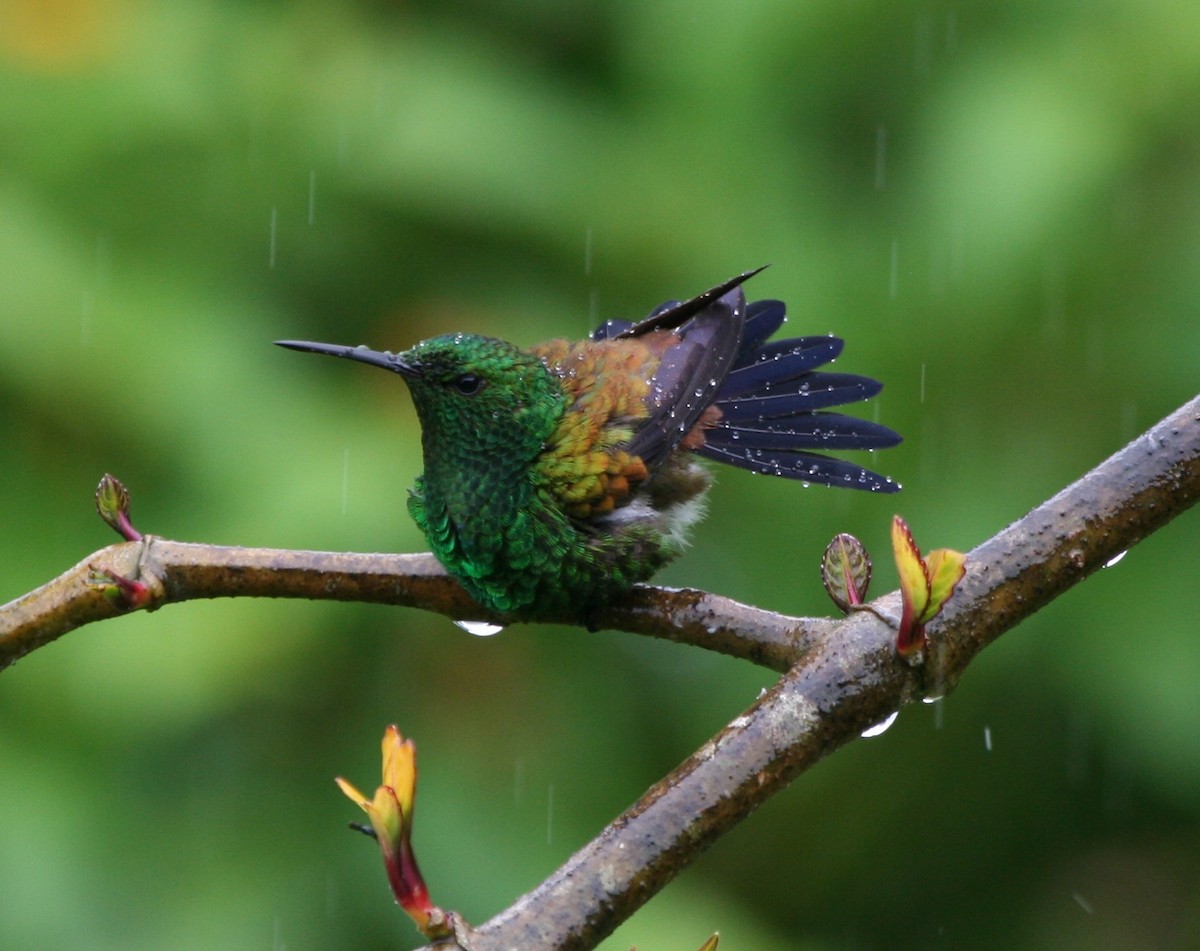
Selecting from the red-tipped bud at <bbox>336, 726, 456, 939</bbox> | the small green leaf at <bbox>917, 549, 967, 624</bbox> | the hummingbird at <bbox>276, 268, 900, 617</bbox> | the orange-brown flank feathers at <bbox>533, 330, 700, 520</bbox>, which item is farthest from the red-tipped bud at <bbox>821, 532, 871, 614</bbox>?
the orange-brown flank feathers at <bbox>533, 330, 700, 520</bbox>

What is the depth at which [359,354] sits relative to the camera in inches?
75.8

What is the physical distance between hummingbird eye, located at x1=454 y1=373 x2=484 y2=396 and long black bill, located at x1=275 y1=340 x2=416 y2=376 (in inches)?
2.9

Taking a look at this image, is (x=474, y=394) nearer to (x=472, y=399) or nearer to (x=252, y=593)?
(x=472, y=399)

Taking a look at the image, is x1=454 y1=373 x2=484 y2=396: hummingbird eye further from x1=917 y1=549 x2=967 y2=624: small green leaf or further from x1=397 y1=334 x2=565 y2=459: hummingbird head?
x1=917 y1=549 x2=967 y2=624: small green leaf

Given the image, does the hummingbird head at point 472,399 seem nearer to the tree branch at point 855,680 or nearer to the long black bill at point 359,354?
the long black bill at point 359,354

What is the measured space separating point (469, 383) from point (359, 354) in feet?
1.03

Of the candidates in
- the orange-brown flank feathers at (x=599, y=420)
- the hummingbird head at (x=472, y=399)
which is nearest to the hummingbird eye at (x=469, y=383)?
the hummingbird head at (x=472, y=399)

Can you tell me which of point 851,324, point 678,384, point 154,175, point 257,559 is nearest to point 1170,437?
point 257,559

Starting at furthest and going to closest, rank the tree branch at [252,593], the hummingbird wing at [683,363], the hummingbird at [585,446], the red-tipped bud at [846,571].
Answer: the hummingbird wing at [683,363], the hummingbird at [585,446], the tree branch at [252,593], the red-tipped bud at [846,571]

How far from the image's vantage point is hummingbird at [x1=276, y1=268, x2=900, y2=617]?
2.14m

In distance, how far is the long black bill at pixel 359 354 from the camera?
1.84 metres

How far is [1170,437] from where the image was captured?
1.31 metres

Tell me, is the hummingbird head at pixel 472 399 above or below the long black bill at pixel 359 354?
below

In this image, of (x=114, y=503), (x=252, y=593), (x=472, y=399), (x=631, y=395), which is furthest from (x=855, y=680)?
(x=631, y=395)
